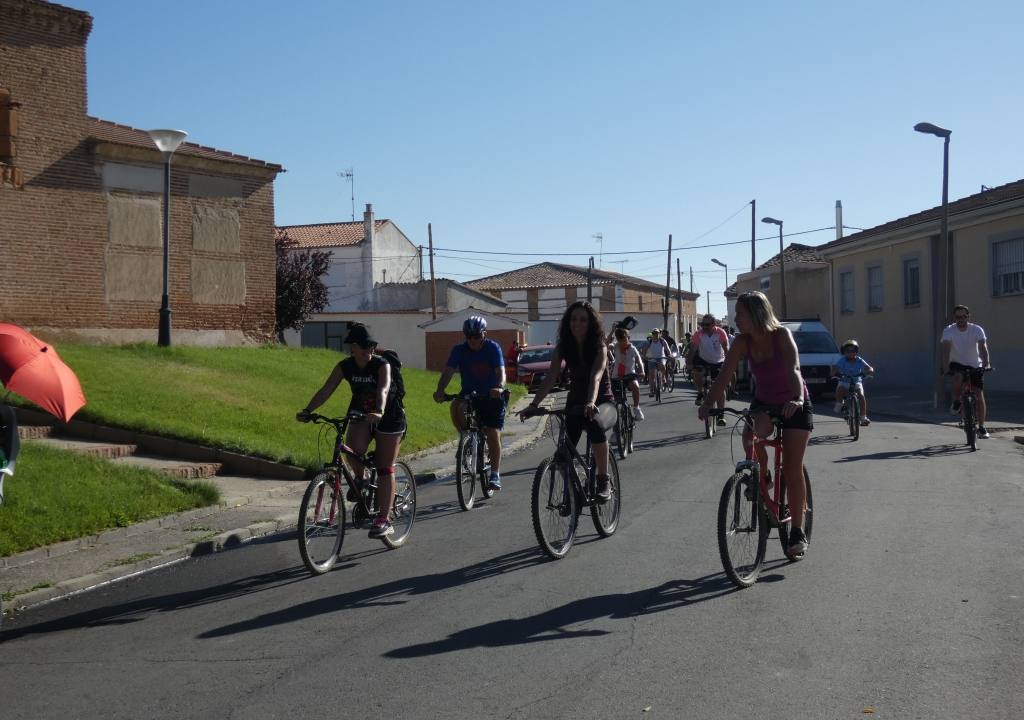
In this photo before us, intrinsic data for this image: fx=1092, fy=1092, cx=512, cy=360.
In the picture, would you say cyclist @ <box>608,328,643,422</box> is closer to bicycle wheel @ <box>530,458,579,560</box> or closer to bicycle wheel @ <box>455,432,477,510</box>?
bicycle wheel @ <box>455,432,477,510</box>

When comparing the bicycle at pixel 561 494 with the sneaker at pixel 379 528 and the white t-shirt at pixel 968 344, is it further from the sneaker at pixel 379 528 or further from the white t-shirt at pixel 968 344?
the white t-shirt at pixel 968 344

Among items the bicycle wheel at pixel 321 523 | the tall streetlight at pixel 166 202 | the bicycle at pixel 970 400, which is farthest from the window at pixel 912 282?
the bicycle wheel at pixel 321 523

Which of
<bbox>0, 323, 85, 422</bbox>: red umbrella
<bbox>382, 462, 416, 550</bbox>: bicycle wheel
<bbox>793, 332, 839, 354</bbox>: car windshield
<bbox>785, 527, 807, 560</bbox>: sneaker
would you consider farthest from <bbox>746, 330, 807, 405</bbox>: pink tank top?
<bbox>793, 332, 839, 354</bbox>: car windshield

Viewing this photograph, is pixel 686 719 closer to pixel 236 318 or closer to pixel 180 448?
pixel 180 448

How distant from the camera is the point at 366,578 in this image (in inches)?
293

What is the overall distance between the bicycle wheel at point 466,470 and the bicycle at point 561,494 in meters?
2.35

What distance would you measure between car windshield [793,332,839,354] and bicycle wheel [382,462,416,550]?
20907 millimetres

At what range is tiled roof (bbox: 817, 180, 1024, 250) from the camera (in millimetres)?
27038

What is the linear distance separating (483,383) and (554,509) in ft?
10.3

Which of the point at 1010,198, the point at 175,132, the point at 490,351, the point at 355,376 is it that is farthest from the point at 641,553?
the point at 1010,198

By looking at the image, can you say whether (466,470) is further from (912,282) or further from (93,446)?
(912,282)

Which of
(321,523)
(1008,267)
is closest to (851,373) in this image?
(321,523)

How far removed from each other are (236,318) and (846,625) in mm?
22100

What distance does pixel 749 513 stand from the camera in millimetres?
6801
